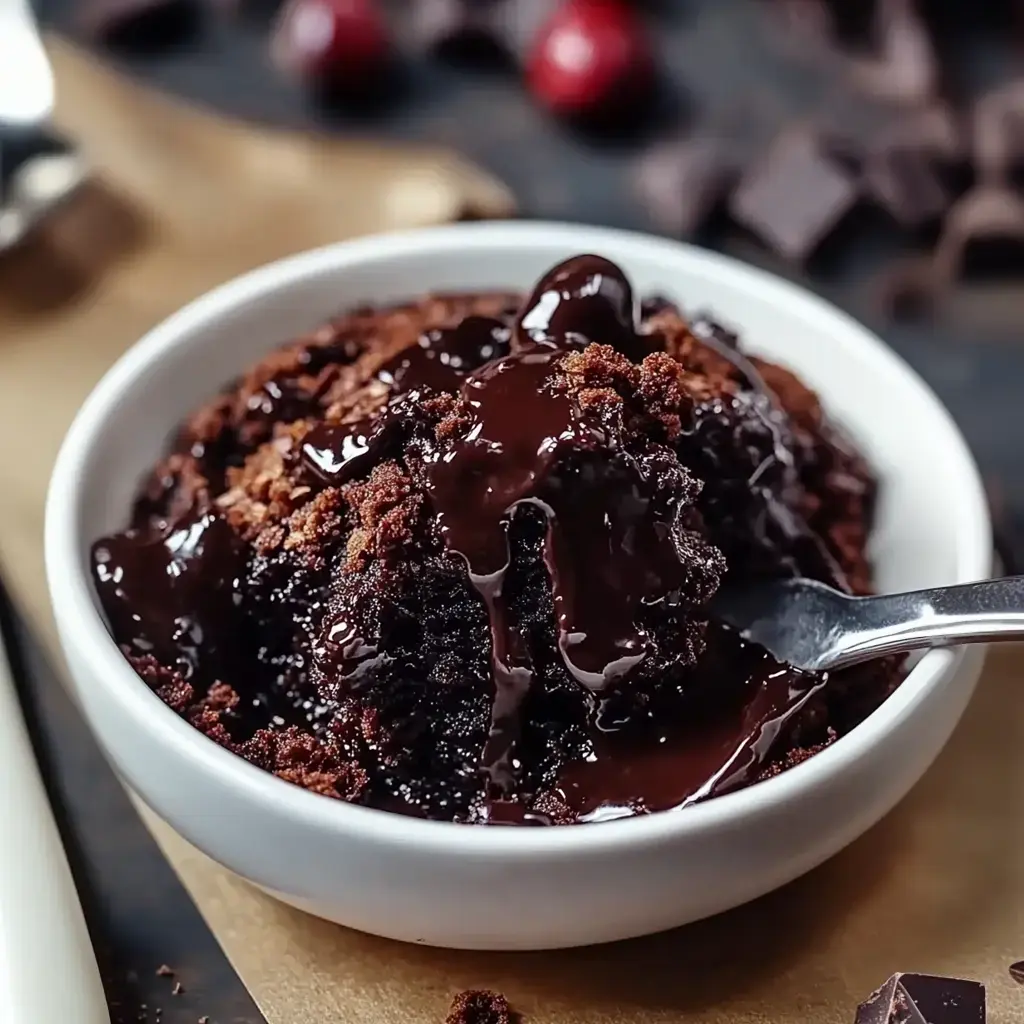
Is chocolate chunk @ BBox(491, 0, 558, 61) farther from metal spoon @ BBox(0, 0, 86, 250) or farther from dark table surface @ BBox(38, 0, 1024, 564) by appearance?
metal spoon @ BBox(0, 0, 86, 250)

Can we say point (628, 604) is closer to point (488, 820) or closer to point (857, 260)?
point (488, 820)

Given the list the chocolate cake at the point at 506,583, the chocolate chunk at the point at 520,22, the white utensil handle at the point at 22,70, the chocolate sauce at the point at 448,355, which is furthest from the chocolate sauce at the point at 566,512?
the chocolate chunk at the point at 520,22

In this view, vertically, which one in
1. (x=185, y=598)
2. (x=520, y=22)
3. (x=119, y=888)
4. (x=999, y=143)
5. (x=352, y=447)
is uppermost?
(x=352, y=447)

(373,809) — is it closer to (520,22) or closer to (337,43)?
(337,43)

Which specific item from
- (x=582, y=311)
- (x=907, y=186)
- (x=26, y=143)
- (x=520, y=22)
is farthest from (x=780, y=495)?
(x=520, y=22)

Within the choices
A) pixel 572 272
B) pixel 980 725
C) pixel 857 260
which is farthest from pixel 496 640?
pixel 857 260

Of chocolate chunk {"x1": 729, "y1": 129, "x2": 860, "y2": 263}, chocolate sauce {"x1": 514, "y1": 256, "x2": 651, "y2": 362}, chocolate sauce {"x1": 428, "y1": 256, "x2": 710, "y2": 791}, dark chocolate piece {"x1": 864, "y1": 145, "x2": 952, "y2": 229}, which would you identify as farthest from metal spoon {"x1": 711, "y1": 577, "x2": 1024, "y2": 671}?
dark chocolate piece {"x1": 864, "y1": 145, "x2": 952, "y2": 229}
